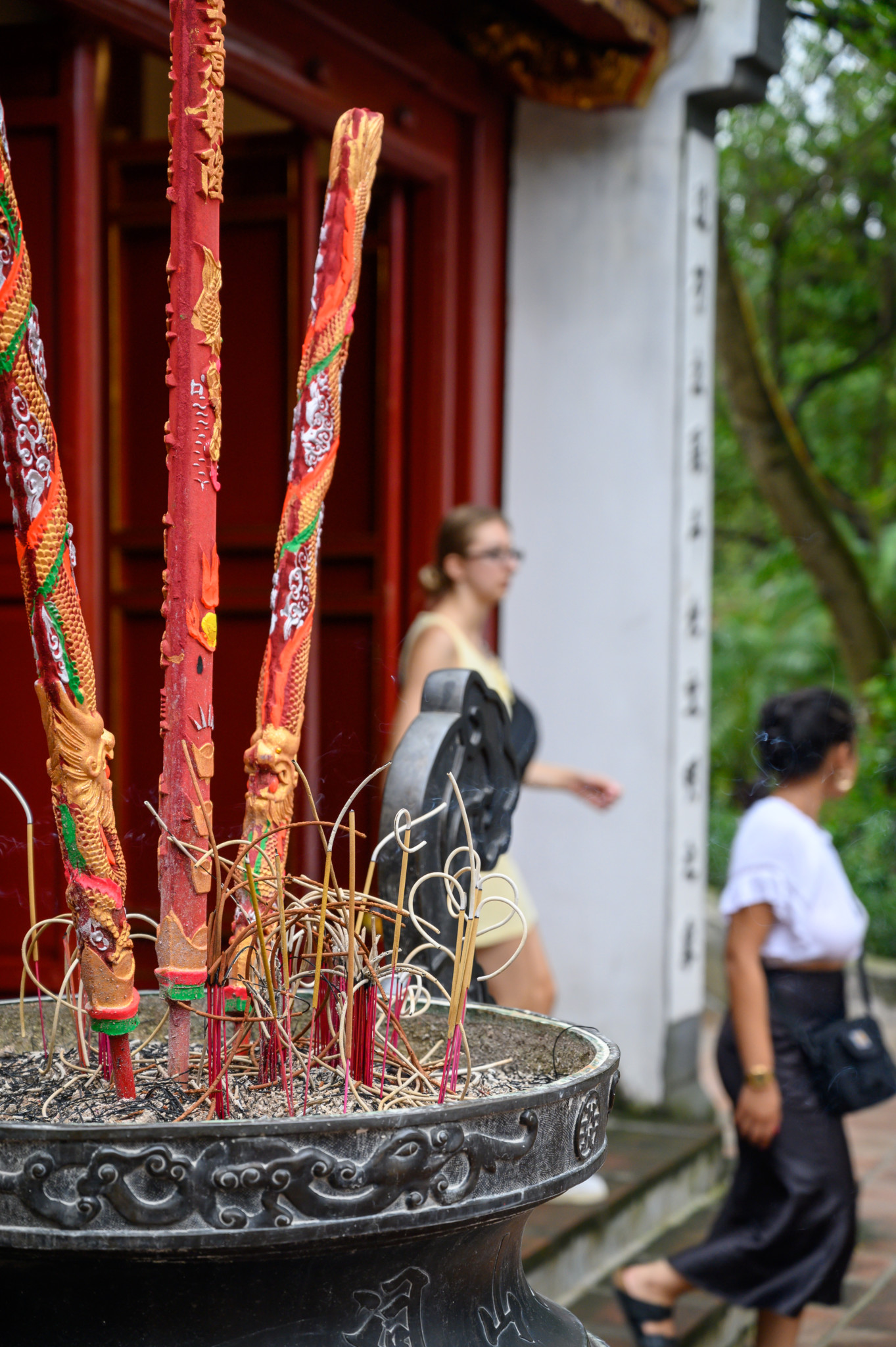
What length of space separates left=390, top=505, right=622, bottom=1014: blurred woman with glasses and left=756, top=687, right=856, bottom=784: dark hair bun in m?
0.53

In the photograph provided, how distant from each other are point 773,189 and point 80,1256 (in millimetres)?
9774

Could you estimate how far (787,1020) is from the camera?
315 cm

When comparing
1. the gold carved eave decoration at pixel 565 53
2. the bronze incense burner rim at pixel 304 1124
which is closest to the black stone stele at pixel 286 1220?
the bronze incense burner rim at pixel 304 1124

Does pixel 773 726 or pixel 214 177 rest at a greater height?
pixel 214 177

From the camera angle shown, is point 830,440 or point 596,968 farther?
point 830,440

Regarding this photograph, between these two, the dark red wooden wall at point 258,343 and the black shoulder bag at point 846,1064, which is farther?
the dark red wooden wall at point 258,343

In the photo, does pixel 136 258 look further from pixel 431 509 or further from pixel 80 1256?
pixel 80 1256

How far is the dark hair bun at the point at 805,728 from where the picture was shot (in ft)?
10.3

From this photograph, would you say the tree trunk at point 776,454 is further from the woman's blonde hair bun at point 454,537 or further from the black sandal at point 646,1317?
the black sandal at point 646,1317

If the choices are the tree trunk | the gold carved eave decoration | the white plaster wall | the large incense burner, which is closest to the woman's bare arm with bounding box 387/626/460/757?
the white plaster wall

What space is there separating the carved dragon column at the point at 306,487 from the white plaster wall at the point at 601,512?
3.20 m

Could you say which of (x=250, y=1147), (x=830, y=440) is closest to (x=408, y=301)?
(x=250, y=1147)

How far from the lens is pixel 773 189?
32.1ft

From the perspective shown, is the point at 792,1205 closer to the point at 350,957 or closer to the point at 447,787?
the point at 447,787
